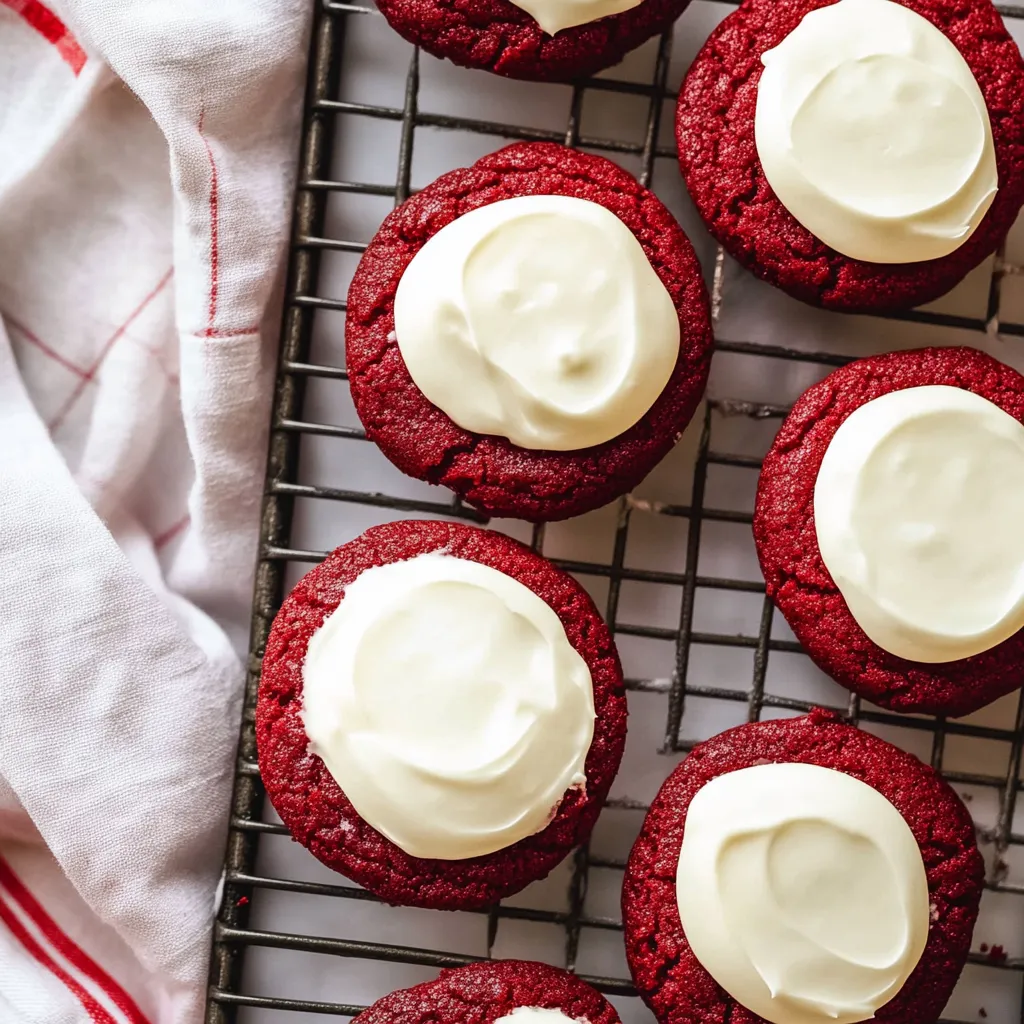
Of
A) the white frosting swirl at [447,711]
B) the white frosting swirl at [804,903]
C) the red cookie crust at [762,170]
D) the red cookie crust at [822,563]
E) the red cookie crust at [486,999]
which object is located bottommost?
the red cookie crust at [486,999]

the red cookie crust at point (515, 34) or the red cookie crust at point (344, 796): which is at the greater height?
the red cookie crust at point (515, 34)

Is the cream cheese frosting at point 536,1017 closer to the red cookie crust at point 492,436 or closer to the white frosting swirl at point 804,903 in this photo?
the white frosting swirl at point 804,903

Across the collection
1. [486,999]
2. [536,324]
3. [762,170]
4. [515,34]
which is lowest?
[486,999]

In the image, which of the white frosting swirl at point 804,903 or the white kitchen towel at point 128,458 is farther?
the white kitchen towel at point 128,458

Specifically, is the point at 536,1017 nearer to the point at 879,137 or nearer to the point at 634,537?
the point at 634,537

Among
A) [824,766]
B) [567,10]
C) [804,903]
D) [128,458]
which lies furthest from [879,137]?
[128,458]

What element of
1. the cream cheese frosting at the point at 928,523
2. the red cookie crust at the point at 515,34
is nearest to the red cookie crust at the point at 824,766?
the cream cheese frosting at the point at 928,523

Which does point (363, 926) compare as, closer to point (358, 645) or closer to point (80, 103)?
point (358, 645)
